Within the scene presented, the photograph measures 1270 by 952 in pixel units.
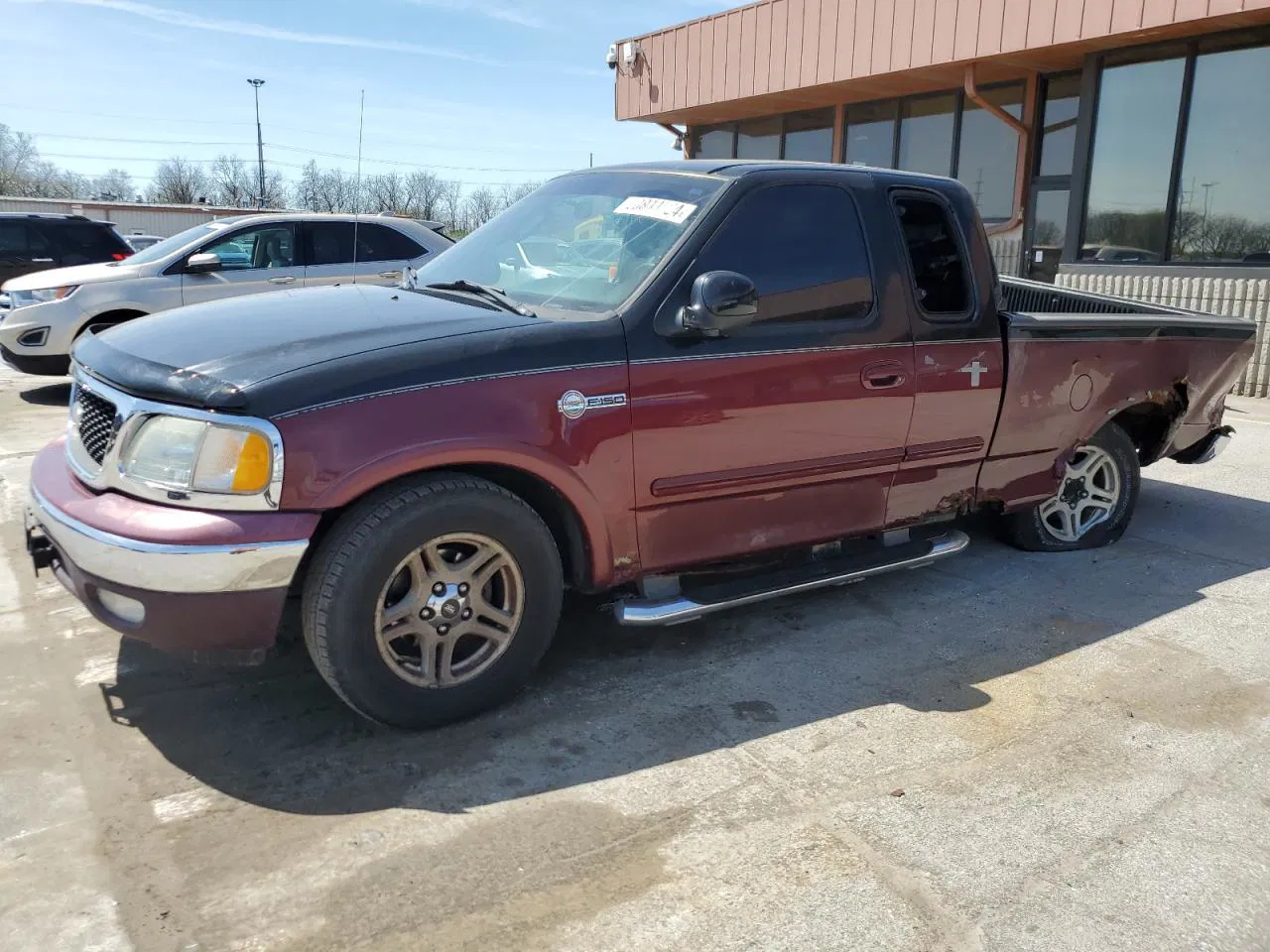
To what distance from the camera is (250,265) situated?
9.48 m

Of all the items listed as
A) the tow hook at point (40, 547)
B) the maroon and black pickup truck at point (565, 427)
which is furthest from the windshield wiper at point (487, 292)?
the tow hook at point (40, 547)

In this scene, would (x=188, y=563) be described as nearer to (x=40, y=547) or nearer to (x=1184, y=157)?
(x=40, y=547)

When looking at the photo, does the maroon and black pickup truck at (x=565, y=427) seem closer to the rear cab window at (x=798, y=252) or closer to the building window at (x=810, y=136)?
the rear cab window at (x=798, y=252)

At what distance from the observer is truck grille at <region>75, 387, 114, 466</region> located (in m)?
3.16

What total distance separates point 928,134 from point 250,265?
10781 mm

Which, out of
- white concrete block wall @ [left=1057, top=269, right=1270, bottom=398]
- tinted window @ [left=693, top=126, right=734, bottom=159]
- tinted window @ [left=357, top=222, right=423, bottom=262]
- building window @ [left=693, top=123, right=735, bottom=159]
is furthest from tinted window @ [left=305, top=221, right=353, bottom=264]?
tinted window @ [left=693, top=126, right=734, bottom=159]

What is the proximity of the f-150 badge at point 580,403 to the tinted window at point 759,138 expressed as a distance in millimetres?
15603

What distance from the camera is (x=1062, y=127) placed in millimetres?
13516

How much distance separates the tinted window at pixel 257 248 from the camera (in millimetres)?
9469

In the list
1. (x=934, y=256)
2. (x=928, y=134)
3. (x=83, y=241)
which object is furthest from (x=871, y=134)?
(x=934, y=256)

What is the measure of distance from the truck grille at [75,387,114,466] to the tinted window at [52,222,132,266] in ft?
36.9

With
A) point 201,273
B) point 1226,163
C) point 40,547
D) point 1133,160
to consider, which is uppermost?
point 1133,160

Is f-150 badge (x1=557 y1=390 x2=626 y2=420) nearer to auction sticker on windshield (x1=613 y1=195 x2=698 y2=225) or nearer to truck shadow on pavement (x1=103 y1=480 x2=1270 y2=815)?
auction sticker on windshield (x1=613 y1=195 x2=698 y2=225)

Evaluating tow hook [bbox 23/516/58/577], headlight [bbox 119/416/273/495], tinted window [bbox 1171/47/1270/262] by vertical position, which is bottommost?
→ tow hook [bbox 23/516/58/577]
